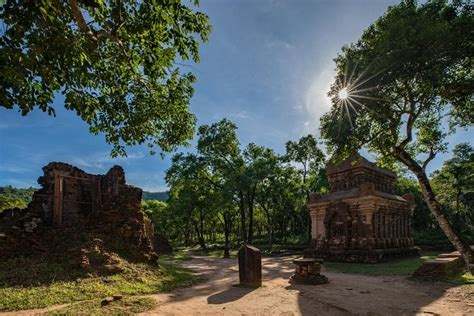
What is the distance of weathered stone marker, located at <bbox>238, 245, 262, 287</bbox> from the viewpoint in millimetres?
11539

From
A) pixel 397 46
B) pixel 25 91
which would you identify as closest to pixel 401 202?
pixel 397 46

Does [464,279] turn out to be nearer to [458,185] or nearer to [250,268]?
[250,268]

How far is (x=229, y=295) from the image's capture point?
32.8ft

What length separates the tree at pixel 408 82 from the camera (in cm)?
1134

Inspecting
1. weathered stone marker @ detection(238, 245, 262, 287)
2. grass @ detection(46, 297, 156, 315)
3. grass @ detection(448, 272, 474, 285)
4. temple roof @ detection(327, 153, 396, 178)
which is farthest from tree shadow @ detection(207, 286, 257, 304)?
temple roof @ detection(327, 153, 396, 178)

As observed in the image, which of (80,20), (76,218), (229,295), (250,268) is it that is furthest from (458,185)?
(80,20)

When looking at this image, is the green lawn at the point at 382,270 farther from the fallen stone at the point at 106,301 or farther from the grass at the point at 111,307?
the fallen stone at the point at 106,301

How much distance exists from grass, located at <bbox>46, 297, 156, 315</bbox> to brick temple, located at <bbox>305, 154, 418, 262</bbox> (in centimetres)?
1469

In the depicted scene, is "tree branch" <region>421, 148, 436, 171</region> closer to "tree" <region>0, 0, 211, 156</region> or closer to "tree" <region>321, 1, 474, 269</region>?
"tree" <region>321, 1, 474, 269</region>

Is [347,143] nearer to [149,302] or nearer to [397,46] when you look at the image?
[397,46]

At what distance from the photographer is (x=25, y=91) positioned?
18.4ft

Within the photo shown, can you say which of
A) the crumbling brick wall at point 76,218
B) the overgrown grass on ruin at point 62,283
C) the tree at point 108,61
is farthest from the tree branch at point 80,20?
the crumbling brick wall at point 76,218

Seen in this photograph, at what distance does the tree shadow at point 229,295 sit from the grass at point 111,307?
1776 mm

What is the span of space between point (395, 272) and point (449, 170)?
67.4 ft
